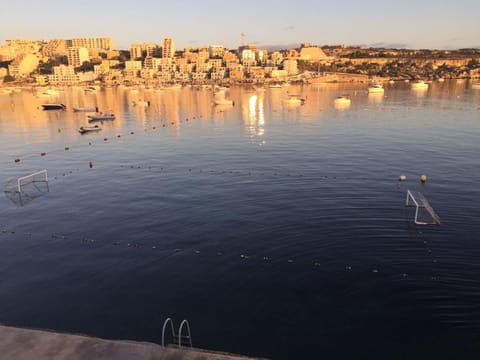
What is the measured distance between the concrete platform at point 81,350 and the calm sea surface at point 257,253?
321cm

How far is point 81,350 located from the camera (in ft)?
33.5

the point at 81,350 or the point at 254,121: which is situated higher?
the point at 81,350

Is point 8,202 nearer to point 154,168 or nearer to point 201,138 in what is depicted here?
point 154,168

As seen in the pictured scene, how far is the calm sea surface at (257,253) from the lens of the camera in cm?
1395

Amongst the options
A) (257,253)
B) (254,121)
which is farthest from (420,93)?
(257,253)

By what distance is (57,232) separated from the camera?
23188 millimetres

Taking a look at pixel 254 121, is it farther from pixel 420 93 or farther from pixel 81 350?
pixel 420 93

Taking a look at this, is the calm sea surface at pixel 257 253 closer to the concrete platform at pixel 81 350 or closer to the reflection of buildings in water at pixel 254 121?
the concrete platform at pixel 81 350

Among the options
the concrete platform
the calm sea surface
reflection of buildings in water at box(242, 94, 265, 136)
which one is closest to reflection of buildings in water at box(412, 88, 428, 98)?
reflection of buildings in water at box(242, 94, 265, 136)

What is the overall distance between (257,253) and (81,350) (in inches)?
427

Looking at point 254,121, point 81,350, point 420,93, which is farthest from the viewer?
point 420,93

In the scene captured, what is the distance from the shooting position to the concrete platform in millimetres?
9930

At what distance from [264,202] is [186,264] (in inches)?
404

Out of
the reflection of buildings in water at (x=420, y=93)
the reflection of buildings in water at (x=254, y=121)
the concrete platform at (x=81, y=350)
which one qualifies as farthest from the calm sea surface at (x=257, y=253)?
the reflection of buildings in water at (x=420, y=93)
